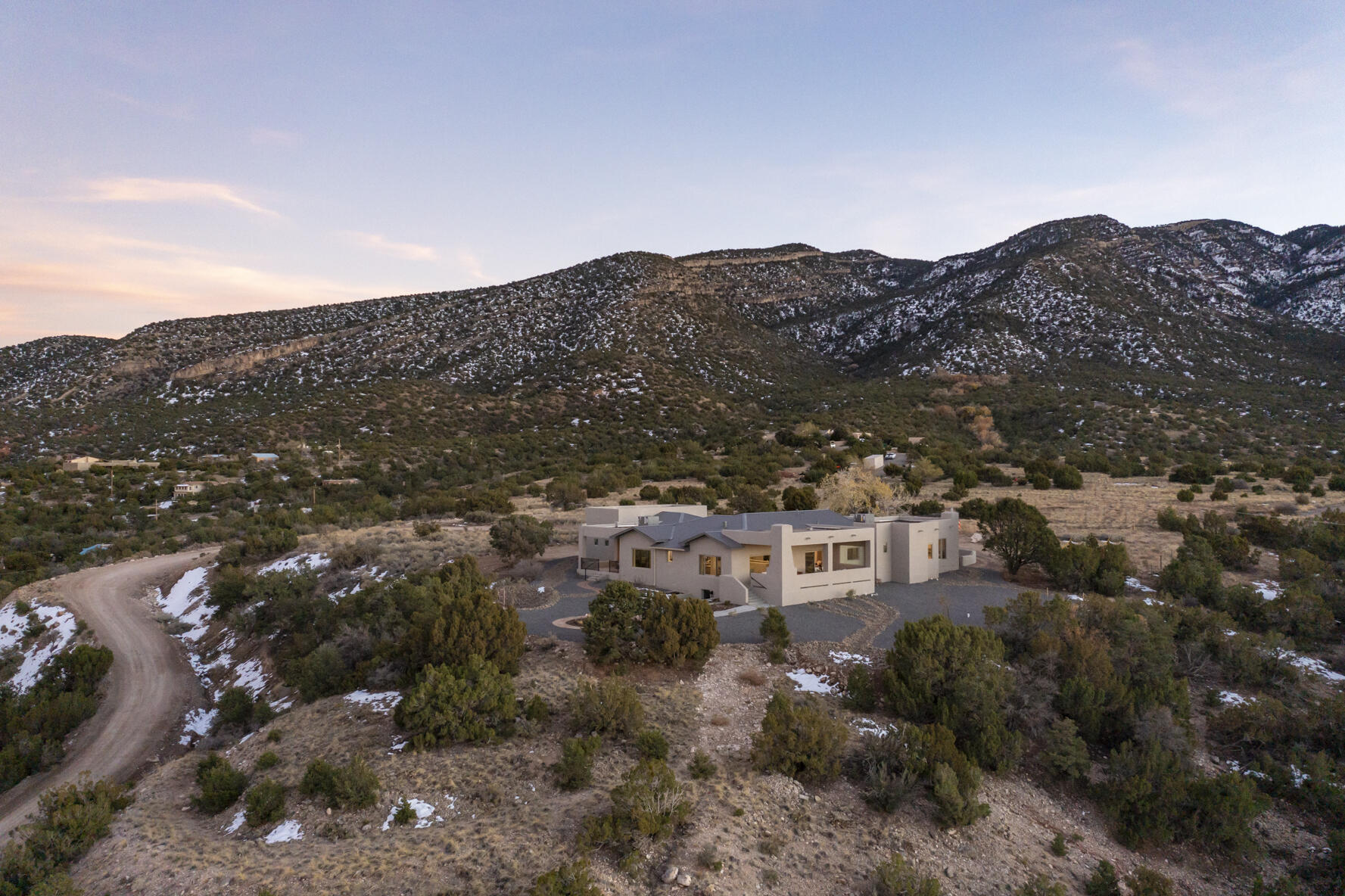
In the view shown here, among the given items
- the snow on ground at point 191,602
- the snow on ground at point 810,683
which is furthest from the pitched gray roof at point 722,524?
the snow on ground at point 191,602

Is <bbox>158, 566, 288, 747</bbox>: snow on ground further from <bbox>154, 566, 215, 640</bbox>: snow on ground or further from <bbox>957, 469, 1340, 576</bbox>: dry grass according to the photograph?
<bbox>957, 469, 1340, 576</bbox>: dry grass

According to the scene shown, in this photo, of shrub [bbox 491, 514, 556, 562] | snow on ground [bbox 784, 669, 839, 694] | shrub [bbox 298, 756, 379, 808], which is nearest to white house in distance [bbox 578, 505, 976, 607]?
shrub [bbox 491, 514, 556, 562]

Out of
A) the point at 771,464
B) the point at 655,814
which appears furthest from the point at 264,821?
the point at 771,464

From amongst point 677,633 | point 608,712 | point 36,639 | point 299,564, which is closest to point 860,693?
point 677,633

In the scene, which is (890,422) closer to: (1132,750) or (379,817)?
(1132,750)

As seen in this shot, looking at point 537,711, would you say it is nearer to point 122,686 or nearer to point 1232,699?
point 122,686

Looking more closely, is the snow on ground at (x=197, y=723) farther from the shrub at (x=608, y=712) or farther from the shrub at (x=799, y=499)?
the shrub at (x=799, y=499)

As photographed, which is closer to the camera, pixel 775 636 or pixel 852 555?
pixel 775 636
